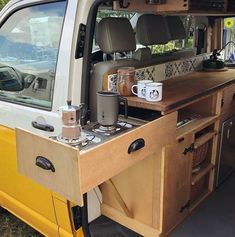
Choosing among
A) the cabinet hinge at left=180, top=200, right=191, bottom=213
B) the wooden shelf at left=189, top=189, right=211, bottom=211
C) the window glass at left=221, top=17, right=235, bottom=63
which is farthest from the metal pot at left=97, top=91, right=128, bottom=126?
the window glass at left=221, top=17, right=235, bottom=63

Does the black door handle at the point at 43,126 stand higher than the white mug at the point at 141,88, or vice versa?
the white mug at the point at 141,88

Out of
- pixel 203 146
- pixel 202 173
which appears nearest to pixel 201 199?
pixel 202 173

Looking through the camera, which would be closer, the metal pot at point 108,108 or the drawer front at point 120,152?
the drawer front at point 120,152

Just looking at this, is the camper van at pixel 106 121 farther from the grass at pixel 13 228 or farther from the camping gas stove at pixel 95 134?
the grass at pixel 13 228

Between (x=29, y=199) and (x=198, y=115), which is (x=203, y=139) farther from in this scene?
(x=29, y=199)

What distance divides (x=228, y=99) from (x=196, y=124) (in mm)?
421

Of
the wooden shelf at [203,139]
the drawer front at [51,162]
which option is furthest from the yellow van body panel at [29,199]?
the wooden shelf at [203,139]

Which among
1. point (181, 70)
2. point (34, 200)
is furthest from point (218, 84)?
point (34, 200)

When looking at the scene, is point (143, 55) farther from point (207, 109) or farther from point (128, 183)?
point (128, 183)

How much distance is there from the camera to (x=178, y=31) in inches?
107

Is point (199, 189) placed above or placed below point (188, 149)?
below

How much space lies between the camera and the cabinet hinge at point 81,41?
5.39ft

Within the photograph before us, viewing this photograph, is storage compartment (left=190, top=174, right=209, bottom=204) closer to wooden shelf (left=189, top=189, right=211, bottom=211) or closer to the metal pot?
wooden shelf (left=189, top=189, right=211, bottom=211)

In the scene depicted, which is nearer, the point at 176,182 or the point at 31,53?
the point at 176,182
